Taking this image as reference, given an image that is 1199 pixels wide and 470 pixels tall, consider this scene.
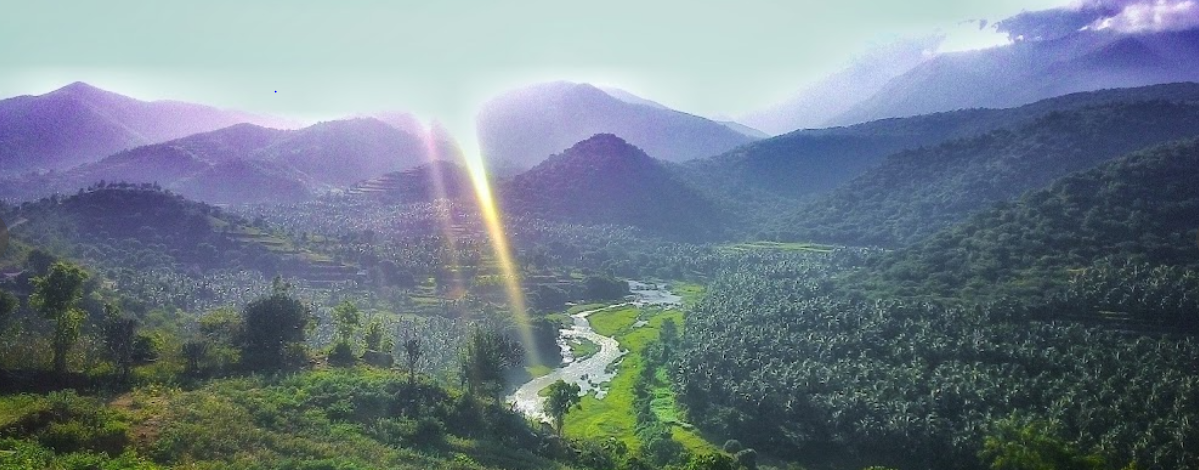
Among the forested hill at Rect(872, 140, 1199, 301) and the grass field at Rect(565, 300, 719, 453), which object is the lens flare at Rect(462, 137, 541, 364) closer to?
the grass field at Rect(565, 300, 719, 453)

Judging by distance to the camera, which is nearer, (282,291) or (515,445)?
(515,445)

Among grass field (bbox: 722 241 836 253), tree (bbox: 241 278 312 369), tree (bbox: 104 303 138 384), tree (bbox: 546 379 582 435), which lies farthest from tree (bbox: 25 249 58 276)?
grass field (bbox: 722 241 836 253)

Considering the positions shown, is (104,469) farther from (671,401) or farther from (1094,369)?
(1094,369)

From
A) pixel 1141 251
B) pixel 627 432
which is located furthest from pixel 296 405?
pixel 1141 251

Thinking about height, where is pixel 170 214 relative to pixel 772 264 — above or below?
above

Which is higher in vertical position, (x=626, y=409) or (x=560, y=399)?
(x=560, y=399)

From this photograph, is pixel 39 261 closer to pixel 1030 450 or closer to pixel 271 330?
pixel 271 330

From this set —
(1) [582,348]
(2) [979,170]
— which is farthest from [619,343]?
(2) [979,170]

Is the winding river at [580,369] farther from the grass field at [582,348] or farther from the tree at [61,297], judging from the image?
the tree at [61,297]
